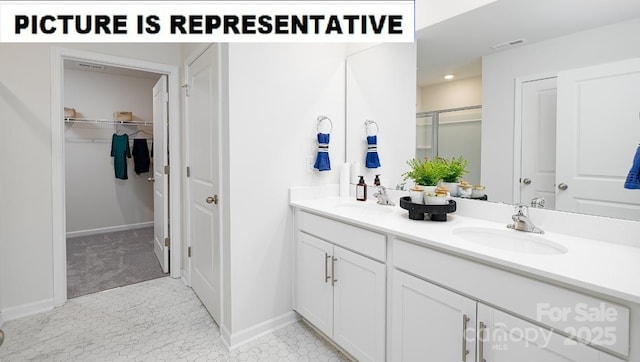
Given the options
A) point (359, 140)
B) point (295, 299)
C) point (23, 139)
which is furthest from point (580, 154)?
point (23, 139)

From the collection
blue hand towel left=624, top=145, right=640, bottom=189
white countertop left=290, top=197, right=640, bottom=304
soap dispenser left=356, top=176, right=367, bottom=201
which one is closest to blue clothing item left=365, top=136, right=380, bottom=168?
soap dispenser left=356, top=176, right=367, bottom=201

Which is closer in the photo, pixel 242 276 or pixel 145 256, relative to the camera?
pixel 242 276

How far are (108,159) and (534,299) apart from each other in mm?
5308

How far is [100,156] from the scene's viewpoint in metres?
4.57

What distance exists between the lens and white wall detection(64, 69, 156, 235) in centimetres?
436

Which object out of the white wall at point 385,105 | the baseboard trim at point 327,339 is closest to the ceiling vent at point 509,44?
the white wall at point 385,105

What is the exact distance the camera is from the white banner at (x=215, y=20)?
1911 mm

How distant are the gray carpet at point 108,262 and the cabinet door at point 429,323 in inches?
→ 96.7

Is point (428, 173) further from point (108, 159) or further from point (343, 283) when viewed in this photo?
point (108, 159)

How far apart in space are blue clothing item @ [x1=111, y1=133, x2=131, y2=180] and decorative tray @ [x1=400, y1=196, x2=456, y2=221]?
14.5ft

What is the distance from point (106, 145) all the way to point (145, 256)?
2096 millimetres

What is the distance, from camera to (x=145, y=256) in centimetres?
353

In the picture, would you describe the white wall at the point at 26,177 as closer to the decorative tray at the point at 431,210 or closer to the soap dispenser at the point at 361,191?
the soap dispenser at the point at 361,191

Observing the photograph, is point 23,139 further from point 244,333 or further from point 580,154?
point 580,154
